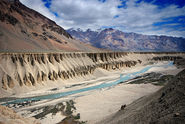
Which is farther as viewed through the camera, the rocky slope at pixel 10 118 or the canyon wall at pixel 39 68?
the canyon wall at pixel 39 68

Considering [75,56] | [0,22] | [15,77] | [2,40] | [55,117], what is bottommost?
[55,117]

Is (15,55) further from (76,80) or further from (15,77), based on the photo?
(76,80)

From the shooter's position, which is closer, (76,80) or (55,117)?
(55,117)

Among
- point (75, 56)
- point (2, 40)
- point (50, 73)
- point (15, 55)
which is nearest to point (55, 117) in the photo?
point (50, 73)

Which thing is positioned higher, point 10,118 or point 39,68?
point 39,68

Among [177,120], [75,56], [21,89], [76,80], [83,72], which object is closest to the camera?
[177,120]

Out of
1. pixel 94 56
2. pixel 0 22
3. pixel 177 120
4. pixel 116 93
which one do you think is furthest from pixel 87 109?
pixel 0 22

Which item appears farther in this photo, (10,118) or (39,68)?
(39,68)

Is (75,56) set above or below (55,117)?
above

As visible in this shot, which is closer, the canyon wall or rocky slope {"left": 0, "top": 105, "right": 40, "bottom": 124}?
rocky slope {"left": 0, "top": 105, "right": 40, "bottom": 124}

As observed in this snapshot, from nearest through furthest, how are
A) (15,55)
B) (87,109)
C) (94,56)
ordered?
1. (87,109)
2. (15,55)
3. (94,56)
